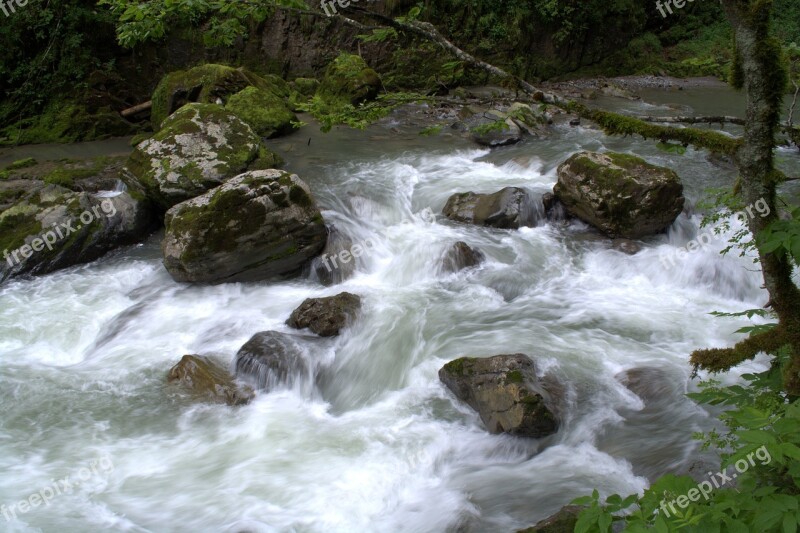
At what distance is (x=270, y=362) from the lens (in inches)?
250

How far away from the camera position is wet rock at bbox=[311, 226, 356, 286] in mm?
8555

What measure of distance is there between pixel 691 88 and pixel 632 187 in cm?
1539

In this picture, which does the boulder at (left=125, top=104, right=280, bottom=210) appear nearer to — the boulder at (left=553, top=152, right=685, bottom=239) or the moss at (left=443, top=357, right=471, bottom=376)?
the boulder at (left=553, top=152, right=685, bottom=239)

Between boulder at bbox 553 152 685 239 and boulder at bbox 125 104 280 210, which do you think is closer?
boulder at bbox 553 152 685 239

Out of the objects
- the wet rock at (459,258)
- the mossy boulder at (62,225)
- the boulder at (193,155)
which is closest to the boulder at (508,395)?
the wet rock at (459,258)

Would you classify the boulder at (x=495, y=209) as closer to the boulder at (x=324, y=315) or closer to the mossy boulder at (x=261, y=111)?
the boulder at (x=324, y=315)

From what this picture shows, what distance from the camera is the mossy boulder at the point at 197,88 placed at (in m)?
14.0

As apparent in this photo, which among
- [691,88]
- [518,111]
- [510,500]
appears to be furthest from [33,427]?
[691,88]

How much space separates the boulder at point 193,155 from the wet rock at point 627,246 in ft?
19.7

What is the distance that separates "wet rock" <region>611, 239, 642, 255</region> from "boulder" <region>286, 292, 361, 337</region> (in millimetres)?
4183

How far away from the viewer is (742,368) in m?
6.24

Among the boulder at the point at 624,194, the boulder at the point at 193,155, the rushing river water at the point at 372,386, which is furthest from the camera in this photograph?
the boulder at the point at 193,155

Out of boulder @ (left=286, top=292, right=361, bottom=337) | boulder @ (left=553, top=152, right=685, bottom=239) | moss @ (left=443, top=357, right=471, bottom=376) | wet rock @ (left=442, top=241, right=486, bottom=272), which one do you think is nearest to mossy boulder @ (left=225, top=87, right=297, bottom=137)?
wet rock @ (left=442, top=241, right=486, bottom=272)

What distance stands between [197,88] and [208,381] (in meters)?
10.1
